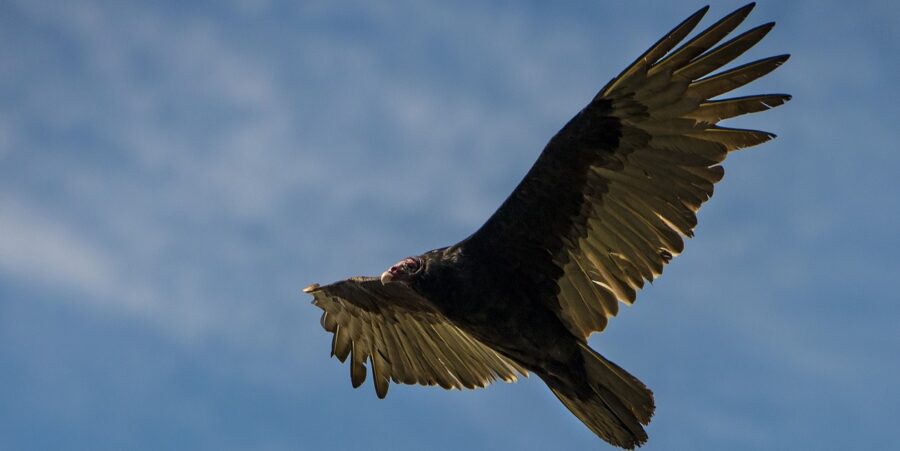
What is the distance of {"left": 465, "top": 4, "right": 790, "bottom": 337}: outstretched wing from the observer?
285 inches

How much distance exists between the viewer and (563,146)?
297 inches

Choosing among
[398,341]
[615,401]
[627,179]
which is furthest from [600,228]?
[398,341]

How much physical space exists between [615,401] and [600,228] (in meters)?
1.12

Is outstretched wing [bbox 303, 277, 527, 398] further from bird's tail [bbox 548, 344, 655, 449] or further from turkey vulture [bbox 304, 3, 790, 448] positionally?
bird's tail [bbox 548, 344, 655, 449]

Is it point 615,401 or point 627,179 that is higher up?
point 627,179

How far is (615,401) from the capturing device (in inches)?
302

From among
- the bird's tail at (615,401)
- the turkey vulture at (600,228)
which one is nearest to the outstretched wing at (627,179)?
the turkey vulture at (600,228)

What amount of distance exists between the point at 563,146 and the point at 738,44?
4.03 feet

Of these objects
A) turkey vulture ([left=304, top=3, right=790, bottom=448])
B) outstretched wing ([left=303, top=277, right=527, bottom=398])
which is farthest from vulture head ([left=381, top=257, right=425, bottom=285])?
outstretched wing ([left=303, top=277, right=527, bottom=398])

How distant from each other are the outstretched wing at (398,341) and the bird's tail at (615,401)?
1.09m

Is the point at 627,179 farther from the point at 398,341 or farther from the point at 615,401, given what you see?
the point at 398,341

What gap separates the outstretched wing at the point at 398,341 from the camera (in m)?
8.98

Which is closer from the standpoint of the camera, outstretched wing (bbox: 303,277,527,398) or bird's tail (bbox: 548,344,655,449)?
bird's tail (bbox: 548,344,655,449)

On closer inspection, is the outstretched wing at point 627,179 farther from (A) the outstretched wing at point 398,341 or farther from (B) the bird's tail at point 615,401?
(A) the outstretched wing at point 398,341
